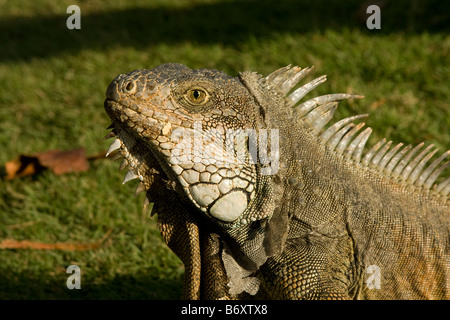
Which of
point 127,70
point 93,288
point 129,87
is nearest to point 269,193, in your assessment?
point 129,87

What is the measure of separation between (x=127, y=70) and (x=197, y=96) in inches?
183

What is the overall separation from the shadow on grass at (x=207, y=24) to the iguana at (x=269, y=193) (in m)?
4.38

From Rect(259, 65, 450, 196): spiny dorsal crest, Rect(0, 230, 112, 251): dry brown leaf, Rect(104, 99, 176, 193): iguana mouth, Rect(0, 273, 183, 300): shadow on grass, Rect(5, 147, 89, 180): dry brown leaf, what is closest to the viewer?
Rect(104, 99, 176, 193): iguana mouth

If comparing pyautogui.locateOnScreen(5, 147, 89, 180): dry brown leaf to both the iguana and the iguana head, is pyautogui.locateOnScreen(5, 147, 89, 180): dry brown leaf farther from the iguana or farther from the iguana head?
the iguana head

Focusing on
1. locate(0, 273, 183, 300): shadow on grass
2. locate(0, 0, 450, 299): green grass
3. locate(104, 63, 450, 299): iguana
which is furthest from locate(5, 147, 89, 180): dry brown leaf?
locate(104, 63, 450, 299): iguana

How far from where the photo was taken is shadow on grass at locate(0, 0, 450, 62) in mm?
7230

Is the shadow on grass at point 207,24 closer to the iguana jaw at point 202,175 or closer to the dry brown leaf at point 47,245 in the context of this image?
the dry brown leaf at point 47,245

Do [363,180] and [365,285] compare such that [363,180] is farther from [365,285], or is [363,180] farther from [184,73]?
Answer: [184,73]

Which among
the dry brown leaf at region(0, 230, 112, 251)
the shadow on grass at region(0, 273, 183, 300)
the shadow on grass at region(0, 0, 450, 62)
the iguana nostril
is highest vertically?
the shadow on grass at region(0, 0, 450, 62)

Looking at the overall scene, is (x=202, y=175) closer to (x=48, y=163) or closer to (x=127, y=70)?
(x=48, y=163)

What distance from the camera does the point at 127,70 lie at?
23.7 feet
